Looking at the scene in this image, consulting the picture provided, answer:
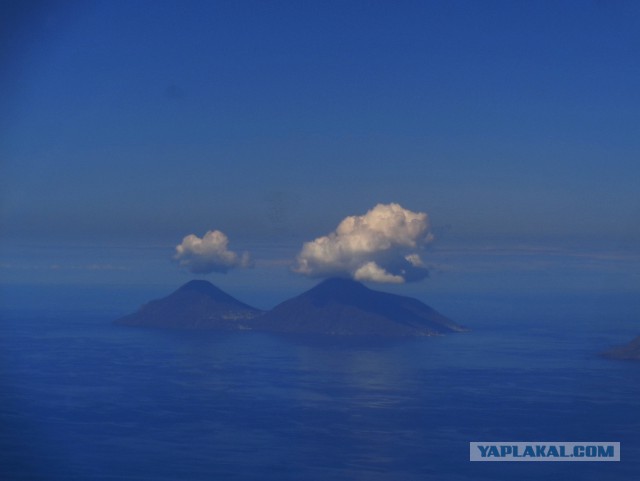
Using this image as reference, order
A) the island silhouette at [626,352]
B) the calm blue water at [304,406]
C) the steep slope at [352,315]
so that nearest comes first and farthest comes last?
the calm blue water at [304,406] → the island silhouette at [626,352] → the steep slope at [352,315]

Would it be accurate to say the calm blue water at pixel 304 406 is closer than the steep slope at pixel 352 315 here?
Yes

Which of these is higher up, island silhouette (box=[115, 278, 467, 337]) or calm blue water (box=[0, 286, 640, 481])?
island silhouette (box=[115, 278, 467, 337])

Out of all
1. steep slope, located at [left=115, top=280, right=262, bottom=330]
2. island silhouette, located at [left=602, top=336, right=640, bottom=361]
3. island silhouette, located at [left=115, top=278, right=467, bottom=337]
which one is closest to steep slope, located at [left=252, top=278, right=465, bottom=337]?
island silhouette, located at [left=115, top=278, right=467, bottom=337]

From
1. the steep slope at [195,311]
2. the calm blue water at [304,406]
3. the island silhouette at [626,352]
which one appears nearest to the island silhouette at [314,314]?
the steep slope at [195,311]

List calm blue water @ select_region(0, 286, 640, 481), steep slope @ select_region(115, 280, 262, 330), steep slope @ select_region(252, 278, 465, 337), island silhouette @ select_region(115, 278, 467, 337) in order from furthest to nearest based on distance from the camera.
→ steep slope @ select_region(115, 280, 262, 330) → island silhouette @ select_region(115, 278, 467, 337) → steep slope @ select_region(252, 278, 465, 337) → calm blue water @ select_region(0, 286, 640, 481)

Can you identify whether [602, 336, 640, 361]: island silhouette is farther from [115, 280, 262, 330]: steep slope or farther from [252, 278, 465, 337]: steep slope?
[115, 280, 262, 330]: steep slope

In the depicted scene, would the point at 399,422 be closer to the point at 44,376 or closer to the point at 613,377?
the point at 613,377

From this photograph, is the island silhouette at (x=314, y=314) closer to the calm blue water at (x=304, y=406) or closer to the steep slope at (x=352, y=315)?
the steep slope at (x=352, y=315)
